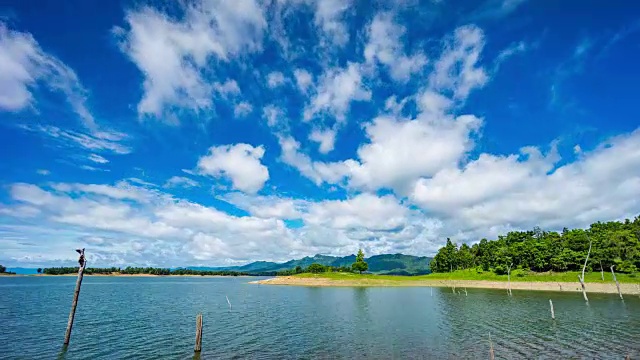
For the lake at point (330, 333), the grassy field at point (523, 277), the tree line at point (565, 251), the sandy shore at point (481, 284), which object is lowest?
the lake at point (330, 333)

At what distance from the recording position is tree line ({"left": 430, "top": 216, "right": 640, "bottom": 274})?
12544 centimetres

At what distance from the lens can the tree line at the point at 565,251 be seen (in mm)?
125438

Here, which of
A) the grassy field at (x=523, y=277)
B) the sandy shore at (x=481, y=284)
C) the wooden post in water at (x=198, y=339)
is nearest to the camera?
the wooden post in water at (x=198, y=339)

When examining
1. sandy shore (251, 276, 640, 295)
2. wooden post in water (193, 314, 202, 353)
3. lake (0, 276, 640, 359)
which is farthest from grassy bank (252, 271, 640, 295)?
wooden post in water (193, 314, 202, 353)

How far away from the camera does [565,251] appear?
13612 centimetres

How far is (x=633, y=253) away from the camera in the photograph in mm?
120250

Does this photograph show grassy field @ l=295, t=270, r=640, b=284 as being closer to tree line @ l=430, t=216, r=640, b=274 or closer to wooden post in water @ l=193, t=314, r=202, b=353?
tree line @ l=430, t=216, r=640, b=274

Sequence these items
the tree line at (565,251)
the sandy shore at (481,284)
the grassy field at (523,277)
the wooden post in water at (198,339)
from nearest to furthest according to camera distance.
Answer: the wooden post in water at (198,339)
the sandy shore at (481,284)
the grassy field at (523,277)
the tree line at (565,251)

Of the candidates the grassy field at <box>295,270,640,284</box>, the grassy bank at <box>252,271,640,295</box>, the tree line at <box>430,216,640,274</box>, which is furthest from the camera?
the tree line at <box>430,216,640,274</box>

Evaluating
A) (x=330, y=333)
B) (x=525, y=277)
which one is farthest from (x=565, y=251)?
(x=330, y=333)

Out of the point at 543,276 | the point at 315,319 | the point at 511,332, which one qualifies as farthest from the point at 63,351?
the point at 543,276

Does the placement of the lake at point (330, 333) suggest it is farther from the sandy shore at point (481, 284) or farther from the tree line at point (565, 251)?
the tree line at point (565, 251)

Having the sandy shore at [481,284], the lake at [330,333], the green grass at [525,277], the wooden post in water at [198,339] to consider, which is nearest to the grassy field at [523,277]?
the green grass at [525,277]

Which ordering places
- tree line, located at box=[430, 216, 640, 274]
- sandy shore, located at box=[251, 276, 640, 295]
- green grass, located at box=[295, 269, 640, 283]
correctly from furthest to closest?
tree line, located at box=[430, 216, 640, 274], green grass, located at box=[295, 269, 640, 283], sandy shore, located at box=[251, 276, 640, 295]
